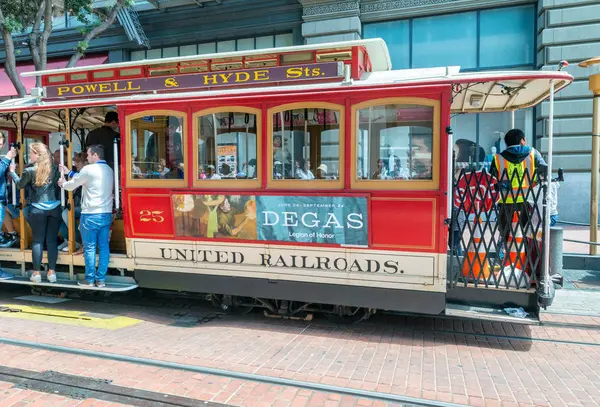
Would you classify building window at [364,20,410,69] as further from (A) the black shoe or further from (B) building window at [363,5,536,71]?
(A) the black shoe

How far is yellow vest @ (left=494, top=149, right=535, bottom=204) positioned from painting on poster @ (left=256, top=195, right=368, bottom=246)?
1.54 m

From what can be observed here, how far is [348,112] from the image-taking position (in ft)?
16.4

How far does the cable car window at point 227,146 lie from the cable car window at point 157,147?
29 centimetres

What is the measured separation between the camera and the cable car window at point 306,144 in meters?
5.07

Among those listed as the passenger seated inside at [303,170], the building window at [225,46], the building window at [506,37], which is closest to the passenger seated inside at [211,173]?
the passenger seated inside at [303,170]

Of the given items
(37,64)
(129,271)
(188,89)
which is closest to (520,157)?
(188,89)

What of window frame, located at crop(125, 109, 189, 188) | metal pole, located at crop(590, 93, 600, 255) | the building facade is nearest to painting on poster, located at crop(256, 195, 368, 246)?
window frame, located at crop(125, 109, 189, 188)

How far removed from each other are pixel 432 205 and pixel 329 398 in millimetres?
2128

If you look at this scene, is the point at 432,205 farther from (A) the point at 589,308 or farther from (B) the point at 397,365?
(A) the point at 589,308

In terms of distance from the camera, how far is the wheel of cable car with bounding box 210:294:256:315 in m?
5.80

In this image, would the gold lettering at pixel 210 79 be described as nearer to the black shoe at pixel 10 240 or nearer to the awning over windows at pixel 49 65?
the black shoe at pixel 10 240

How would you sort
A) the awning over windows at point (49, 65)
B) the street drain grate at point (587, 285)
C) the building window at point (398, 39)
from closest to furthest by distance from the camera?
the street drain grate at point (587, 285)
the building window at point (398, 39)
the awning over windows at point (49, 65)

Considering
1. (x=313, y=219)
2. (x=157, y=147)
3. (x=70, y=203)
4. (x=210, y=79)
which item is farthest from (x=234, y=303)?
(x=210, y=79)

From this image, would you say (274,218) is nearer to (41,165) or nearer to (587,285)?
(41,165)
